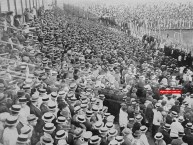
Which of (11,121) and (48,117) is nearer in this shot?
(11,121)

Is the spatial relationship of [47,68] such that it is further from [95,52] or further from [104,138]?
[95,52]

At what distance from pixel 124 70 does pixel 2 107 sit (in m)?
6.62

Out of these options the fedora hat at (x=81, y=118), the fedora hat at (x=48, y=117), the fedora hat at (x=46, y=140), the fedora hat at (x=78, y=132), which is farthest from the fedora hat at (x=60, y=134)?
the fedora hat at (x=81, y=118)

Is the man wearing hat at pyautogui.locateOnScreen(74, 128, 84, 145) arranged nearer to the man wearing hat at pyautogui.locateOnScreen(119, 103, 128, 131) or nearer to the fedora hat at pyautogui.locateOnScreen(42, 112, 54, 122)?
the fedora hat at pyautogui.locateOnScreen(42, 112, 54, 122)

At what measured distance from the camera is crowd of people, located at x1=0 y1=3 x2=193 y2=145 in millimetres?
5020

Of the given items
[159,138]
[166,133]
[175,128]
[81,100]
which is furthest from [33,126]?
[175,128]

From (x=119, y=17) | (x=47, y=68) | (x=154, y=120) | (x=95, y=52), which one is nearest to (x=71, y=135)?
(x=154, y=120)

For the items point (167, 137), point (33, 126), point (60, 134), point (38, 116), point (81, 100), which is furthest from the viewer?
point (81, 100)

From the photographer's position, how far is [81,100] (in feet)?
22.3

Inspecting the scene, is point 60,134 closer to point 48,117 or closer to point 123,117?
point 48,117

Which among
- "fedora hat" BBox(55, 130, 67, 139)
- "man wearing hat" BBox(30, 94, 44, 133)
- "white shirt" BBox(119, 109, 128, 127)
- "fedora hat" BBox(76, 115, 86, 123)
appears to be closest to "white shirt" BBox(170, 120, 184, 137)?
"white shirt" BBox(119, 109, 128, 127)

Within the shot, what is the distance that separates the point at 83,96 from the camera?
692 centimetres

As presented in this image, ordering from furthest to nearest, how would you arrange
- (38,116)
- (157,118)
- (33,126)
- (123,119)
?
(157,118) < (123,119) < (38,116) < (33,126)

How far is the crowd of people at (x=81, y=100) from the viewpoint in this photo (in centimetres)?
502
